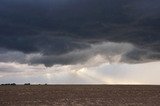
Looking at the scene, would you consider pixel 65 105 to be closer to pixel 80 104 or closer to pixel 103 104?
pixel 80 104

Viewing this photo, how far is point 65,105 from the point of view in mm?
62875

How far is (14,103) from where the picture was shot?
6581 cm

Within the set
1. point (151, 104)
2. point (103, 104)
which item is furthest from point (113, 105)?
point (151, 104)

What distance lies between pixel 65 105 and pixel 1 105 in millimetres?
11020

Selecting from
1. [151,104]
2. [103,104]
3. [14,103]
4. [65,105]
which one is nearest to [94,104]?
[103,104]

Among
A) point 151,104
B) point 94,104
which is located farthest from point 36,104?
point 151,104

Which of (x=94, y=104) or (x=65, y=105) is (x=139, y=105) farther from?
(x=65, y=105)

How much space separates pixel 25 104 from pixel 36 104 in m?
1.91

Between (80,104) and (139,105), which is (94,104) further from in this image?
(139,105)

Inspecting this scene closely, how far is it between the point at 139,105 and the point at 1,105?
79.5 feet

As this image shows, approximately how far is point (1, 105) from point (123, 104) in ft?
70.7

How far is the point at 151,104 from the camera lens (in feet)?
217

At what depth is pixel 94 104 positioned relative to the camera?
216 ft

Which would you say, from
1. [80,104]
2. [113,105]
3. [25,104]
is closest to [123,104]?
[113,105]
